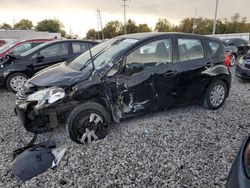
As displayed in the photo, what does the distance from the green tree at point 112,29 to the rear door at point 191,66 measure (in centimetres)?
6709

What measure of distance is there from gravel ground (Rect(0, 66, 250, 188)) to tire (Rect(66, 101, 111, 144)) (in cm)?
14

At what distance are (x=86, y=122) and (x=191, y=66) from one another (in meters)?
2.20

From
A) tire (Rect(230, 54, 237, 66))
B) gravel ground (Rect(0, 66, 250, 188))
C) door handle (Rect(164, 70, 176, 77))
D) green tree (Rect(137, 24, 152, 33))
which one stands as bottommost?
gravel ground (Rect(0, 66, 250, 188))

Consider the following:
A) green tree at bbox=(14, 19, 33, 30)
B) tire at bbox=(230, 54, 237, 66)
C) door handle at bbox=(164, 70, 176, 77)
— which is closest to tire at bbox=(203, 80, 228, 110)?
door handle at bbox=(164, 70, 176, 77)

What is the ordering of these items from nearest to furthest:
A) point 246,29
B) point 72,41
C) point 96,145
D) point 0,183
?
point 0,183, point 96,145, point 72,41, point 246,29

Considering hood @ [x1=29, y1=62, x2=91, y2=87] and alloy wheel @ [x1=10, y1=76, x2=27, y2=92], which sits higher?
hood @ [x1=29, y1=62, x2=91, y2=87]

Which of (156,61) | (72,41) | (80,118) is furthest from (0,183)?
(72,41)

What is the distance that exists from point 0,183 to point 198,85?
3.54 metres

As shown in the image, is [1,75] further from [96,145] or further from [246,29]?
[246,29]

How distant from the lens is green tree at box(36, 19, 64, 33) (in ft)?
235

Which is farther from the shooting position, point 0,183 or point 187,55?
point 187,55

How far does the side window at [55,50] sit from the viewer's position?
6154mm

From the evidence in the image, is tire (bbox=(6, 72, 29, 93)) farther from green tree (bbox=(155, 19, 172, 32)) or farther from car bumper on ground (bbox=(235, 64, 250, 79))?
green tree (bbox=(155, 19, 172, 32))

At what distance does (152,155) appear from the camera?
2.95 m
